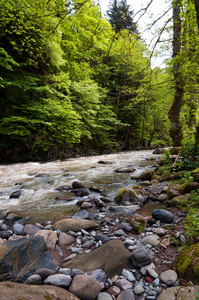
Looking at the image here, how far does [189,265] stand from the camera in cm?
179

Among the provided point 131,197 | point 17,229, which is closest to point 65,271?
point 17,229

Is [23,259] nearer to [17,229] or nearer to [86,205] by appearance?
[17,229]

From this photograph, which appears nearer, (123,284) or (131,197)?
(123,284)

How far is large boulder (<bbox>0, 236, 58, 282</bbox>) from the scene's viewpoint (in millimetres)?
1831

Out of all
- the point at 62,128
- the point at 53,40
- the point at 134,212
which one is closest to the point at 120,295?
the point at 134,212

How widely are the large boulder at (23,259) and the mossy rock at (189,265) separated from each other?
1.52 meters

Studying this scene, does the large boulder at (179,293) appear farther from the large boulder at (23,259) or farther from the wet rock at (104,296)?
the large boulder at (23,259)

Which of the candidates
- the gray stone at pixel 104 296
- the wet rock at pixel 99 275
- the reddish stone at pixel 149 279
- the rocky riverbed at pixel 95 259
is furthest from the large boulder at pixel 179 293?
the wet rock at pixel 99 275

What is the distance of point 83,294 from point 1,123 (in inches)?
362

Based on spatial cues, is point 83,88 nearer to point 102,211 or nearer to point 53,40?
point 53,40

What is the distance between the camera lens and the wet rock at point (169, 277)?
1.78m

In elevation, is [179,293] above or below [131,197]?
above

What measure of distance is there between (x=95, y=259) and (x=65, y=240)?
2.34 feet

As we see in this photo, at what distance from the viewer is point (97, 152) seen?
16.6 metres
